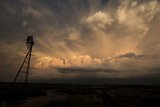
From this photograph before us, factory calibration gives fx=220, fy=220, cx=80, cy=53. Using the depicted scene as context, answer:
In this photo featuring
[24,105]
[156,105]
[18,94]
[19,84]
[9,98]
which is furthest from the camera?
[19,84]

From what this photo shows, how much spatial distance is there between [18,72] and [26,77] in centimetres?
229

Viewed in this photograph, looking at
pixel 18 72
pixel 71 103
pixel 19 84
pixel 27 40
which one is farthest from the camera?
pixel 19 84

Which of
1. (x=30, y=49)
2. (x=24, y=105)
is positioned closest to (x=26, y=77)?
(x=30, y=49)

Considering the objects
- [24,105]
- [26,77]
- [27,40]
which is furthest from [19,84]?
[24,105]

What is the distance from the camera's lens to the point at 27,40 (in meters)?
50.3

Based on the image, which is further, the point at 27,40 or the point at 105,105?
the point at 27,40

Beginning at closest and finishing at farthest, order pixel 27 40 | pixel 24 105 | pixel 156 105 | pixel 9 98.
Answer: pixel 156 105, pixel 24 105, pixel 9 98, pixel 27 40

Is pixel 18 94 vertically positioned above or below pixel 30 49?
below

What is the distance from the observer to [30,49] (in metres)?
50.0

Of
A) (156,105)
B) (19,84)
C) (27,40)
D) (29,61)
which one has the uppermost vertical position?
(27,40)

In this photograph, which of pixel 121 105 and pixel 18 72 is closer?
pixel 121 105

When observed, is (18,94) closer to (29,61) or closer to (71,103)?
(29,61)

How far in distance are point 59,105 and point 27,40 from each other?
2915cm

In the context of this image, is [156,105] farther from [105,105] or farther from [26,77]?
[26,77]
